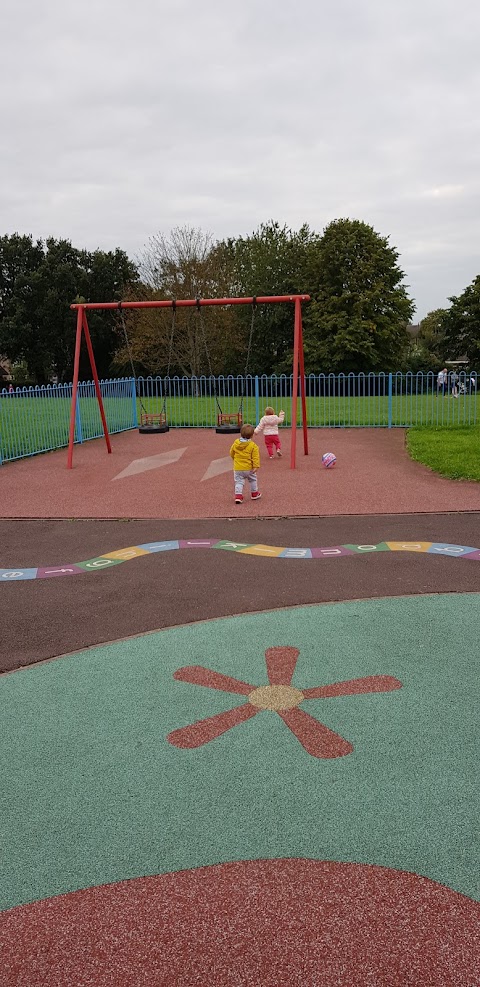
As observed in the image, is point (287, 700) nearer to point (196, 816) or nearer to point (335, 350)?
point (196, 816)

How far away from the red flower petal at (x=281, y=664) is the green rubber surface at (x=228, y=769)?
0.21ft

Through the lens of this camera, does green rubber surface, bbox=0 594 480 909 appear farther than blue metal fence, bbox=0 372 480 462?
No

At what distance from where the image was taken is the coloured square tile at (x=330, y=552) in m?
7.75

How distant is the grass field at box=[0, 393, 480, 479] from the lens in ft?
51.9

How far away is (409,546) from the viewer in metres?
8.06

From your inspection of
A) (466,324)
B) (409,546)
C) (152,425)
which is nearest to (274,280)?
(466,324)

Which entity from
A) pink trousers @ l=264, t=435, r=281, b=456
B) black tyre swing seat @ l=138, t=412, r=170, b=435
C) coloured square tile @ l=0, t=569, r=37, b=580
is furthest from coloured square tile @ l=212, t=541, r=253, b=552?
black tyre swing seat @ l=138, t=412, r=170, b=435

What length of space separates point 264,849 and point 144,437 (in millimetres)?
17502

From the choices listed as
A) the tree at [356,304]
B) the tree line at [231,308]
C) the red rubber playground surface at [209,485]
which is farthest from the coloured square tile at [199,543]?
the tree at [356,304]

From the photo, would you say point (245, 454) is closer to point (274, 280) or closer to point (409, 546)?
point (409, 546)

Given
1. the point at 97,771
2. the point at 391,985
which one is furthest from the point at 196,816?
the point at 391,985

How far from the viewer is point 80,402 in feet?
63.8

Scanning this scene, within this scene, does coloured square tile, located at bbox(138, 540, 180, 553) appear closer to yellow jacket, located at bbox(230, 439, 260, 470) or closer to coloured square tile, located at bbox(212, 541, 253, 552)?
coloured square tile, located at bbox(212, 541, 253, 552)

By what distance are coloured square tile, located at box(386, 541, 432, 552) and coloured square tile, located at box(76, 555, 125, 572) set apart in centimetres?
313
